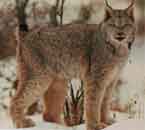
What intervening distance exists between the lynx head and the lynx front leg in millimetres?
222

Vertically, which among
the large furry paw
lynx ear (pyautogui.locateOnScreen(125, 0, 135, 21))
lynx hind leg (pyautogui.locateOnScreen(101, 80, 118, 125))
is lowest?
the large furry paw

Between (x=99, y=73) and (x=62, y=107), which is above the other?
(x=99, y=73)

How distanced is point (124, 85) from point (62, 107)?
1.17 feet

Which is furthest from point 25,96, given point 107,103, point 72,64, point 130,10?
point 130,10

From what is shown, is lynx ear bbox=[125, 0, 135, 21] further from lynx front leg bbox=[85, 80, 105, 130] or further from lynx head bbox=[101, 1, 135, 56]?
lynx front leg bbox=[85, 80, 105, 130]

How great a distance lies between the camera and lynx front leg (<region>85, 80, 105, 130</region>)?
2658mm

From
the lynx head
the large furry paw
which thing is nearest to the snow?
the large furry paw

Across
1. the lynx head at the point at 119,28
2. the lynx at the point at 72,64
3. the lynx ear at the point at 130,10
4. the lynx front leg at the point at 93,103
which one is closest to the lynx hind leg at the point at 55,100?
the lynx at the point at 72,64

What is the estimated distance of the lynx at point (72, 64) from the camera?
2.66 metres

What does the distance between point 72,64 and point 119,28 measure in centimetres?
32

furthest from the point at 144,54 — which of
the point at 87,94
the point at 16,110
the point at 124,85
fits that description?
the point at 16,110

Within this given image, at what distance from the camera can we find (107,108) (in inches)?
106

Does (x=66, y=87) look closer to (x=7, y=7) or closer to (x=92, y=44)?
(x=92, y=44)

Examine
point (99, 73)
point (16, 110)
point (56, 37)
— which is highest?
point (56, 37)
